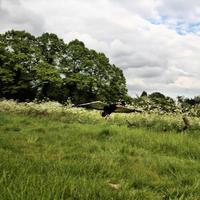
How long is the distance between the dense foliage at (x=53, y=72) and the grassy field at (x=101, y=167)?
4221cm

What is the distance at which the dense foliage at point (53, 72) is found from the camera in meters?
54.9

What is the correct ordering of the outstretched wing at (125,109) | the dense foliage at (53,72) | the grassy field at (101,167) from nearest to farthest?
the grassy field at (101,167)
the outstretched wing at (125,109)
the dense foliage at (53,72)

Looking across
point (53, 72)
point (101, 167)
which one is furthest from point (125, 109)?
point (53, 72)

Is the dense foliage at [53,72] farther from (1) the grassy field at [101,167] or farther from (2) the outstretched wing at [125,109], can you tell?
(1) the grassy field at [101,167]

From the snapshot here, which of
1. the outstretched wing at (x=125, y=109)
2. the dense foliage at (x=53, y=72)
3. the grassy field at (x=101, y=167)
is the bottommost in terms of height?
the grassy field at (x=101, y=167)

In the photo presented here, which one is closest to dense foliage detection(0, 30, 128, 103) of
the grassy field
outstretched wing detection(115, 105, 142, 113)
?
outstretched wing detection(115, 105, 142, 113)

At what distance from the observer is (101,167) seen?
6488 millimetres

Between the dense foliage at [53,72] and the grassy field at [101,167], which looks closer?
the grassy field at [101,167]

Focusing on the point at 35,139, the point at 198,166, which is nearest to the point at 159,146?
the point at 198,166

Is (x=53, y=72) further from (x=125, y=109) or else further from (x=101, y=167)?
(x=101, y=167)

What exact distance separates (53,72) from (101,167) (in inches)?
1899

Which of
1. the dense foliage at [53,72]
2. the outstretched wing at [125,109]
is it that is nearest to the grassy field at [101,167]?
the outstretched wing at [125,109]

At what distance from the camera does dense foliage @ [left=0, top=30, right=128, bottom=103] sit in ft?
180

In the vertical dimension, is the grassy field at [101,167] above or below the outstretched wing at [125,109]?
below
